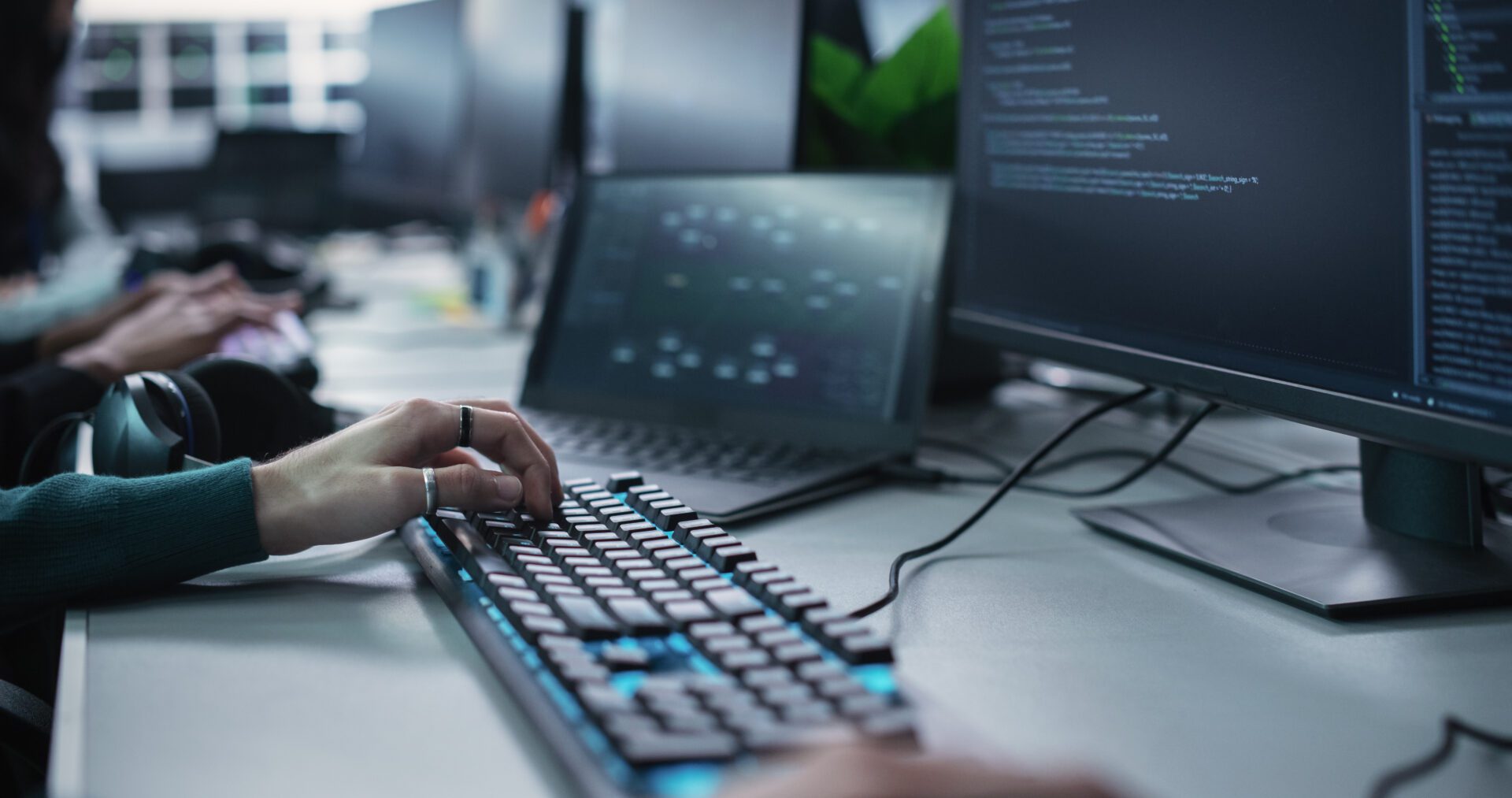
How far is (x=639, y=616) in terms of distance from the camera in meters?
0.56

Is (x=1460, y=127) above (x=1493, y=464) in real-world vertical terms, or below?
above

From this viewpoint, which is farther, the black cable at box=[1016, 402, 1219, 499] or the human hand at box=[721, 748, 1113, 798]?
the black cable at box=[1016, 402, 1219, 499]

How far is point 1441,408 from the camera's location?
0.61 metres

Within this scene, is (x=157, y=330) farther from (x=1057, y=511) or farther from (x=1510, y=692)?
(x=1510, y=692)

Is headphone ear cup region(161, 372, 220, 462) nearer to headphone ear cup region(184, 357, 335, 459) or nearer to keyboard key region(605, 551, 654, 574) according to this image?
headphone ear cup region(184, 357, 335, 459)

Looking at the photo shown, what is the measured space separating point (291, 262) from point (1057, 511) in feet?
5.08

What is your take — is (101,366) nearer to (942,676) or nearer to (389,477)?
(389,477)

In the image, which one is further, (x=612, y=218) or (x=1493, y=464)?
(x=612, y=218)

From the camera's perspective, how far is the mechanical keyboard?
0.45 metres

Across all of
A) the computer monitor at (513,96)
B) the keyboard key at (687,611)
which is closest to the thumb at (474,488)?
the keyboard key at (687,611)

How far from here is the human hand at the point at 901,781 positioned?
396 mm

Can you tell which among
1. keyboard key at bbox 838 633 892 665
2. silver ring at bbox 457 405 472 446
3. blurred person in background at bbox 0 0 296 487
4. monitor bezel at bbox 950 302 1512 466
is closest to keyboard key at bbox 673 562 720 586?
keyboard key at bbox 838 633 892 665

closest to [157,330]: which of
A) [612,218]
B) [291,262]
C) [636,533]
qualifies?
[612,218]

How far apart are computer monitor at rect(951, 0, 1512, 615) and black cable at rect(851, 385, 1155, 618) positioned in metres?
0.06
